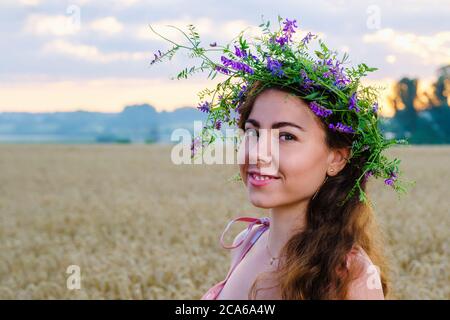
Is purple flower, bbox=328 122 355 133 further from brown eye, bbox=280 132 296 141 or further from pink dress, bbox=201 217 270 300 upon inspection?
pink dress, bbox=201 217 270 300

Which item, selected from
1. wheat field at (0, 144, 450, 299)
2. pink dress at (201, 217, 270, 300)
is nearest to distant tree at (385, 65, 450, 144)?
wheat field at (0, 144, 450, 299)

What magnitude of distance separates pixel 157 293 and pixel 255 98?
4.25 meters

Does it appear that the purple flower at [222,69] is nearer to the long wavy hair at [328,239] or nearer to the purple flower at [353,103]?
the long wavy hair at [328,239]

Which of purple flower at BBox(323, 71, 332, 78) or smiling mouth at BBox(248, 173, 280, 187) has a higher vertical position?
purple flower at BBox(323, 71, 332, 78)

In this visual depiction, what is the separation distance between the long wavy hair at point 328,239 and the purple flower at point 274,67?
0.18ft

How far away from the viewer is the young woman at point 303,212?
88.1 inches

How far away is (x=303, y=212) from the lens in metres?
2.43

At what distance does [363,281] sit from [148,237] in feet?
25.8

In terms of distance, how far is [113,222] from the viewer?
11297mm

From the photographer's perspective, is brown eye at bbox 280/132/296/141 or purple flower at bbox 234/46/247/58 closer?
brown eye at bbox 280/132/296/141

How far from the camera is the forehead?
7.59 feet

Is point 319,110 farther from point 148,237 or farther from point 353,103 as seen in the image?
point 148,237

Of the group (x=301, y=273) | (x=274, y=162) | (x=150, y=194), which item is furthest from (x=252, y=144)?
(x=150, y=194)

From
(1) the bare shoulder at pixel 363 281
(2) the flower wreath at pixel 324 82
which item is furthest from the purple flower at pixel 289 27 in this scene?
(1) the bare shoulder at pixel 363 281
